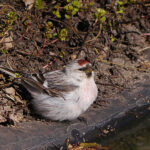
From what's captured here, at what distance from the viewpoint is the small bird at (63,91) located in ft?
9.59

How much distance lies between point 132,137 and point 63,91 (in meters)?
0.83

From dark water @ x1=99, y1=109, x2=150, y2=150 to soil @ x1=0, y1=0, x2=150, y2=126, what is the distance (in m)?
0.46

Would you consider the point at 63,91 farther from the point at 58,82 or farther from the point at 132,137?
the point at 132,137

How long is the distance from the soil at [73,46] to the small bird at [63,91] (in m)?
0.19

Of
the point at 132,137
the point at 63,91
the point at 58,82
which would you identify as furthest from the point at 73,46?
the point at 132,137

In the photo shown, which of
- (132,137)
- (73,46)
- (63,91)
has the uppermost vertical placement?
(73,46)

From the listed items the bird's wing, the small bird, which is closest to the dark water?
the small bird

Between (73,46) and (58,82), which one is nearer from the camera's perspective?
(58,82)

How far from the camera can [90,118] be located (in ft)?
9.94

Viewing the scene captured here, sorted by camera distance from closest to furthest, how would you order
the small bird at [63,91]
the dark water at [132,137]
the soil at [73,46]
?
the dark water at [132,137]
the small bird at [63,91]
the soil at [73,46]

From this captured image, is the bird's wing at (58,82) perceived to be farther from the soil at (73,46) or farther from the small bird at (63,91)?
the soil at (73,46)

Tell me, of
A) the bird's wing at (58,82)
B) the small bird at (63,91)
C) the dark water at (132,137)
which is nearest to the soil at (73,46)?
the small bird at (63,91)

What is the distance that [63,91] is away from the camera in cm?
297

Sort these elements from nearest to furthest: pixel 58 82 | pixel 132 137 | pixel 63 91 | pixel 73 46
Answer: pixel 132 137 → pixel 63 91 → pixel 58 82 → pixel 73 46
